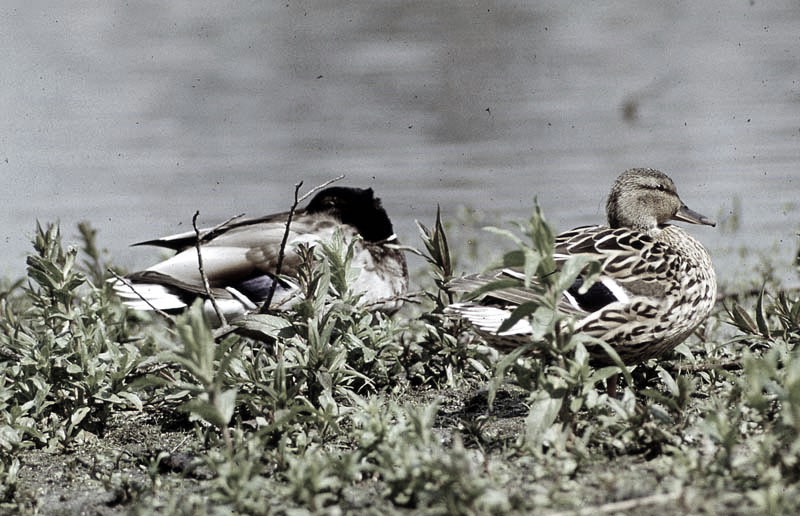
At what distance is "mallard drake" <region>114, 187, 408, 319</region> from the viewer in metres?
6.21

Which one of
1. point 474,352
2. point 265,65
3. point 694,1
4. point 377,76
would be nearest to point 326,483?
point 474,352

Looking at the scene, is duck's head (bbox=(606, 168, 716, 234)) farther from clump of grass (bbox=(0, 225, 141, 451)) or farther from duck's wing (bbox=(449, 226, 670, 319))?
clump of grass (bbox=(0, 225, 141, 451))

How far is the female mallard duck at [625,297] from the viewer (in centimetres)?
446

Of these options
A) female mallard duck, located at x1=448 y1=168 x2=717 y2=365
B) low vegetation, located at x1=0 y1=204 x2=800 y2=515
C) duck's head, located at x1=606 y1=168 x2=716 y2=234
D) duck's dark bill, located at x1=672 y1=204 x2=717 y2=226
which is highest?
duck's head, located at x1=606 y1=168 x2=716 y2=234

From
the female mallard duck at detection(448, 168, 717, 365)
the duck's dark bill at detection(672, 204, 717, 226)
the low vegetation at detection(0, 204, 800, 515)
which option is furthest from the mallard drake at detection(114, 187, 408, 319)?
the duck's dark bill at detection(672, 204, 717, 226)

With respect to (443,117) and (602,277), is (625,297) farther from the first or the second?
(443,117)

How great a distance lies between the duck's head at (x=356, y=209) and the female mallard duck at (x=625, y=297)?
2296 millimetres

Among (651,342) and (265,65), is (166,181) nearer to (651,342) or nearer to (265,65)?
(265,65)

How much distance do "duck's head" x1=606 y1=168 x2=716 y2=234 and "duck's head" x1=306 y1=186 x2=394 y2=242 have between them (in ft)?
6.20

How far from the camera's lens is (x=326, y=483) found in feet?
10.1

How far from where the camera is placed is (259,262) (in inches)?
248

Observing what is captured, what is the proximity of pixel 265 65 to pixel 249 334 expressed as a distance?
858cm

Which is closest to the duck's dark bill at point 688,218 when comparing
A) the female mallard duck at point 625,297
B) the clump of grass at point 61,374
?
the female mallard duck at point 625,297

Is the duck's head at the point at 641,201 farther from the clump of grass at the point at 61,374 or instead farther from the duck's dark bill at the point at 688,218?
the clump of grass at the point at 61,374
